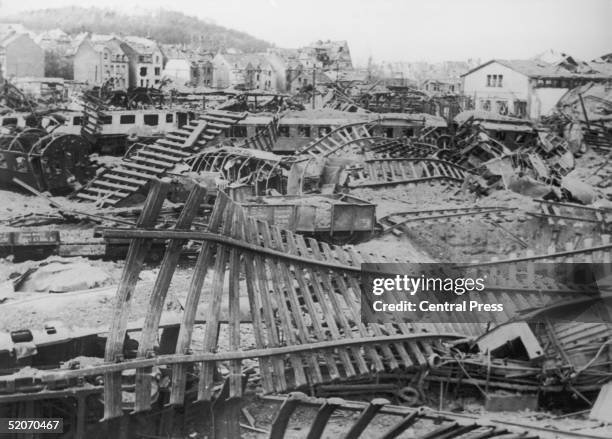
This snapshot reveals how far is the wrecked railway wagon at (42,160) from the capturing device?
1591 centimetres

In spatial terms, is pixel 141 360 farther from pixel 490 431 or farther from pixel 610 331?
pixel 610 331

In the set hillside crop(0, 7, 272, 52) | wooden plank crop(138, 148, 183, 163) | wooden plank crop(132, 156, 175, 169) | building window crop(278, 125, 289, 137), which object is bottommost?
wooden plank crop(132, 156, 175, 169)

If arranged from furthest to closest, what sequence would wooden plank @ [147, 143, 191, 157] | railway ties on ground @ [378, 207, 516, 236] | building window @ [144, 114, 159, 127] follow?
building window @ [144, 114, 159, 127] < wooden plank @ [147, 143, 191, 157] < railway ties on ground @ [378, 207, 516, 236]

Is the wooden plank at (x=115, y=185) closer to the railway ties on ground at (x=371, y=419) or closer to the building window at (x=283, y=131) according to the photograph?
the building window at (x=283, y=131)

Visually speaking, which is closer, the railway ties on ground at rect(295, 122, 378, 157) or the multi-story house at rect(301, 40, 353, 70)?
the railway ties on ground at rect(295, 122, 378, 157)

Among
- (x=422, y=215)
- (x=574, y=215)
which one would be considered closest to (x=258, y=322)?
(x=422, y=215)

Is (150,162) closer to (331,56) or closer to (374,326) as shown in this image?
(374,326)

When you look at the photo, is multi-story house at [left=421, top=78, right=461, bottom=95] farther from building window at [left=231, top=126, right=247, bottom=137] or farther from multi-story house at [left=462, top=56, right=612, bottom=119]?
building window at [left=231, top=126, right=247, bottom=137]

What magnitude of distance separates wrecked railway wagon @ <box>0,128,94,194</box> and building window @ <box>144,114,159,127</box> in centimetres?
473

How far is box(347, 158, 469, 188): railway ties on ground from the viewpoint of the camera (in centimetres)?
1706

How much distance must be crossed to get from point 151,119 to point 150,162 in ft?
18.9

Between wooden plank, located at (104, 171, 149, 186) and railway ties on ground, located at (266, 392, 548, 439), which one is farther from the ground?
wooden plank, located at (104, 171, 149, 186)

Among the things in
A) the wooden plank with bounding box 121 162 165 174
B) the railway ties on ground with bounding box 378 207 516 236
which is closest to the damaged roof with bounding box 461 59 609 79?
the railway ties on ground with bounding box 378 207 516 236

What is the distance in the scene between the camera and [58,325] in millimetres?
6664
